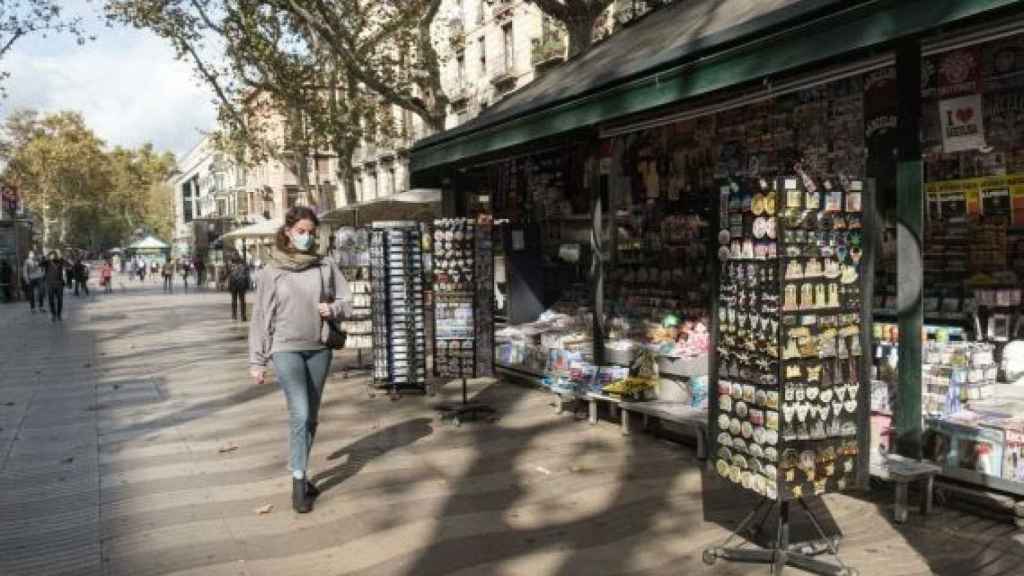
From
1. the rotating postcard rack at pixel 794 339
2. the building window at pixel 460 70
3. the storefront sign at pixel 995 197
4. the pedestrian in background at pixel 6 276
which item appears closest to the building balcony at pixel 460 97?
the building window at pixel 460 70

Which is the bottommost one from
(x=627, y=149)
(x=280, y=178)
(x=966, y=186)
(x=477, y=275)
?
(x=477, y=275)

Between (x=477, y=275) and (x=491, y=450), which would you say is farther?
(x=477, y=275)

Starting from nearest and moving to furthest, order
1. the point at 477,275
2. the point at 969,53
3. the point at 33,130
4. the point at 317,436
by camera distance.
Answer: the point at 969,53, the point at 317,436, the point at 477,275, the point at 33,130

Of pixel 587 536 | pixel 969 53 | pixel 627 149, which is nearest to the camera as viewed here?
pixel 587 536

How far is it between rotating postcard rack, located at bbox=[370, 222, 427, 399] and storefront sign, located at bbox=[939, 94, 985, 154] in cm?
544

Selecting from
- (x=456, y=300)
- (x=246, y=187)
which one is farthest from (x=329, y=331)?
(x=246, y=187)

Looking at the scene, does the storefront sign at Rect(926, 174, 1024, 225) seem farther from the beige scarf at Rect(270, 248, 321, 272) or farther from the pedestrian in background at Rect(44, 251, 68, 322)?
the pedestrian in background at Rect(44, 251, 68, 322)

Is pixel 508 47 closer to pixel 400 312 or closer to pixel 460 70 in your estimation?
pixel 460 70

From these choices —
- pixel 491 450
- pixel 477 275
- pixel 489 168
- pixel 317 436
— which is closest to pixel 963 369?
pixel 491 450

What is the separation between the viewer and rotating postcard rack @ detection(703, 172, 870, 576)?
4.14m

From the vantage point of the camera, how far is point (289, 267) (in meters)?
5.68

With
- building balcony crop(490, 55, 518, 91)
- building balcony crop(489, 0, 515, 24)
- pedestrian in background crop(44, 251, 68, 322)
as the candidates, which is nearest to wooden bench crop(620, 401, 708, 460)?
pedestrian in background crop(44, 251, 68, 322)

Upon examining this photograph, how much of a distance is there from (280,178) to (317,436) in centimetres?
5865

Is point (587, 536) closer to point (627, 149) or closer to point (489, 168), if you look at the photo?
point (627, 149)
